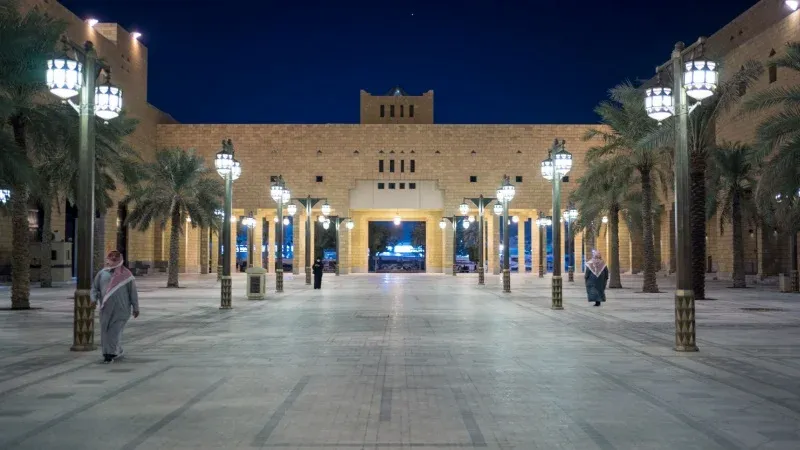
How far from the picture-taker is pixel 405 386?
970 centimetres

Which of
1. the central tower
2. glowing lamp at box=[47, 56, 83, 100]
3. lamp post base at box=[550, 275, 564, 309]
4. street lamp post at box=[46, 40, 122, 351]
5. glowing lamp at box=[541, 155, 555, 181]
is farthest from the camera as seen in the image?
the central tower

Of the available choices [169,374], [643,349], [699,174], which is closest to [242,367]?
[169,374]

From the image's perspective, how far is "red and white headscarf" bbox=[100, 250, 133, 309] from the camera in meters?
12.1

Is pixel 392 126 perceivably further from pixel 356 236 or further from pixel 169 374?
pixel 169 374

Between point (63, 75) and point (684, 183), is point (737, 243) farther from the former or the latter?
point (63, 75)

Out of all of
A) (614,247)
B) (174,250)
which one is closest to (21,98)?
(174,250)

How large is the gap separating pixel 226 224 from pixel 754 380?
1775 cm

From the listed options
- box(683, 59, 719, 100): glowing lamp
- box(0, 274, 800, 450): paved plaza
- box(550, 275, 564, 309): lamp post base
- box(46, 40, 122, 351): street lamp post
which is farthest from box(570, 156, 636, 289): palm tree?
box(46, 40, 122, 351): street lamp post

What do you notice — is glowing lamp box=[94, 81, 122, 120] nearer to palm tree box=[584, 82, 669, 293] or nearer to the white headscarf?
the white headscarf

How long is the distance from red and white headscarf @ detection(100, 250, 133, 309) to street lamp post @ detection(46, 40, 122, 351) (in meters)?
1.23

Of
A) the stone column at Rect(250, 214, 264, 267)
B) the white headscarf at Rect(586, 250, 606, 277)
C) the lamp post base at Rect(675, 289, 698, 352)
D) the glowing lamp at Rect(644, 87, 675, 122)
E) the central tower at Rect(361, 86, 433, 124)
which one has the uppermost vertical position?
the central tower at Rect(361, 86, 433, 124)

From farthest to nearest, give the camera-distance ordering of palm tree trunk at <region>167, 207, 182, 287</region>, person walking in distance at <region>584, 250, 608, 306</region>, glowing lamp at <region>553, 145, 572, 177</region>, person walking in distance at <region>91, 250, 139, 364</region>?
palm tree trunk at <region>167, 207, 182, 287</region>, person walking in distance at <region>584, 250, 608, 306</region>, glowing lamp at <region>553, 145, 572, 177</region>, person walking in distance at <region>91, 250, 139, 364</region>

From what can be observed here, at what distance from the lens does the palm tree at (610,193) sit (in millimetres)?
35656

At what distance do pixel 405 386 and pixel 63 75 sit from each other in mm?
8006
